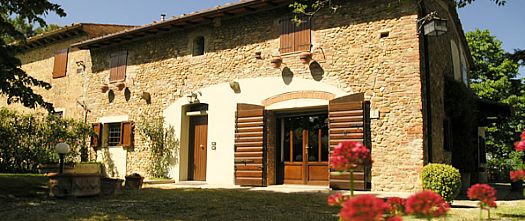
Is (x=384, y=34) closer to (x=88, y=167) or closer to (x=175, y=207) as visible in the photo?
(x=175, y=207)

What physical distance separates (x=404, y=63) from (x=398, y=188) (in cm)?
278

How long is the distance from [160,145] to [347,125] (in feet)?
20.7

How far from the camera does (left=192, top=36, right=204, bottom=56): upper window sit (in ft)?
42.8

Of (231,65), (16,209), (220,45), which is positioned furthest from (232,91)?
(16,209)

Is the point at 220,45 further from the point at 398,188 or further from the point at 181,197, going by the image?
the point at 398,188

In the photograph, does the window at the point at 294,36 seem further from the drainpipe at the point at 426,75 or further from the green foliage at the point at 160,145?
the green foliage at the point at 160,145

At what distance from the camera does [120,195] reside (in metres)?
8.51

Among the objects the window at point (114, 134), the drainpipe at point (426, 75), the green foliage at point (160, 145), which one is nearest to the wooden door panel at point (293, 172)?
the drainpipe at point (426, 75)

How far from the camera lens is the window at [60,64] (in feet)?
56.6

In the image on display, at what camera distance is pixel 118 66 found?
14.9 m

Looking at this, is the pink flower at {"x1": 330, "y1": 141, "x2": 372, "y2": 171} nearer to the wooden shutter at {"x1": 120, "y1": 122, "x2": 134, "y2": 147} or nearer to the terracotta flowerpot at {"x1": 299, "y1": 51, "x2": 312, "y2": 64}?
the terracotta flowerpot at {"x1": 299, "y1": 51, "x2": 312, "y2": 64}

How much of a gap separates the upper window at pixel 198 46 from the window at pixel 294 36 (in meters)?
3.04

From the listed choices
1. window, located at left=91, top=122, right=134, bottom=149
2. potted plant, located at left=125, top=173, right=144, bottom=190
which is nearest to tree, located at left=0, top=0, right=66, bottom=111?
potted plant, located at left=125, top=173, right=144, bottom=190

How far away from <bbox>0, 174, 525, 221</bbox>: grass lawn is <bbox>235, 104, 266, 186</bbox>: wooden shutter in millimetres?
2201
